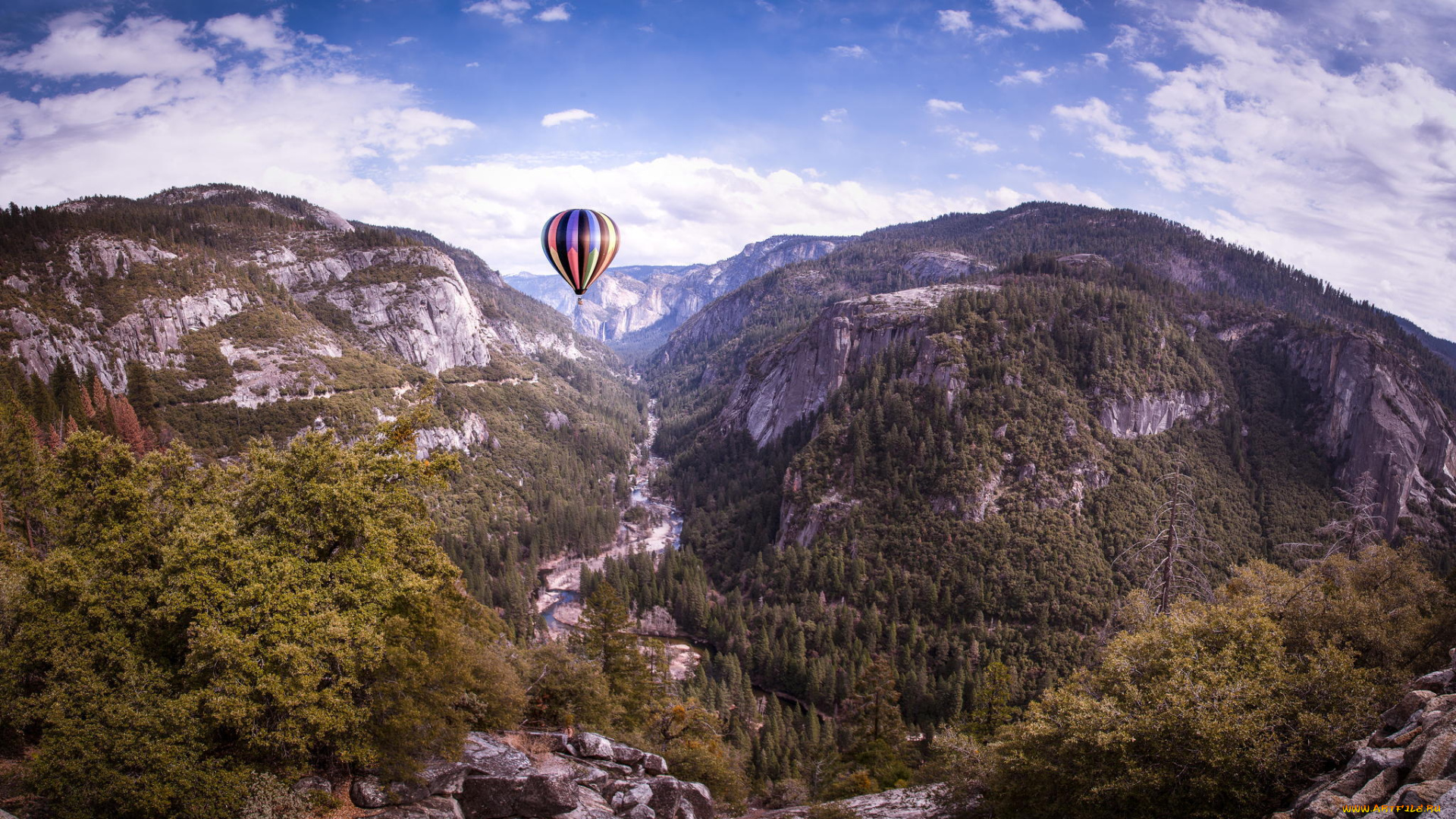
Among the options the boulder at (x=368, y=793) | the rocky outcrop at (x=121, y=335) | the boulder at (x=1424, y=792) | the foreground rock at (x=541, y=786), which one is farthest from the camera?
the rocky outcrop at (x=121, y=335)

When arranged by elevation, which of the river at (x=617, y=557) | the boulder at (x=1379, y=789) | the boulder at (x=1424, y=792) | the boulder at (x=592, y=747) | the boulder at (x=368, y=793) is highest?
the boulder at (x=1424, y=792)

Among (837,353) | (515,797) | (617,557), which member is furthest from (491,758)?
(837,353)

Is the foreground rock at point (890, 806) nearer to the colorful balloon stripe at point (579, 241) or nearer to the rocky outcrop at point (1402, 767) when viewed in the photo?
the rocky outcrop at point (1402, 767)

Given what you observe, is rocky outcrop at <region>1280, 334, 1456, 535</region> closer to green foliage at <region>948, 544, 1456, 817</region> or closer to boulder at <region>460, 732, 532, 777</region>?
green foliage at <region>948, 544, 1456, 817</region>

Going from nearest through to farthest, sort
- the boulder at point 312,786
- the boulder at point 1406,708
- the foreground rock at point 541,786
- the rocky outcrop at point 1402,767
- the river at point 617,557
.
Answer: the rocky outcrop at point 1402,767 < the boulder at point 1406,708 < the boulder at point 312,786 < the foreground rock at point 541,786 < the river at point 617,557

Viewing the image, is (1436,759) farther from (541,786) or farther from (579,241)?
(579,241)

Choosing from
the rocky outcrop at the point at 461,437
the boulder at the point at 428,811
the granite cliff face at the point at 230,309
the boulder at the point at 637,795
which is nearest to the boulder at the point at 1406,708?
the boulder at the point at 637,795

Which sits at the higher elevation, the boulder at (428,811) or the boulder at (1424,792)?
the boulder at (1424,792)
